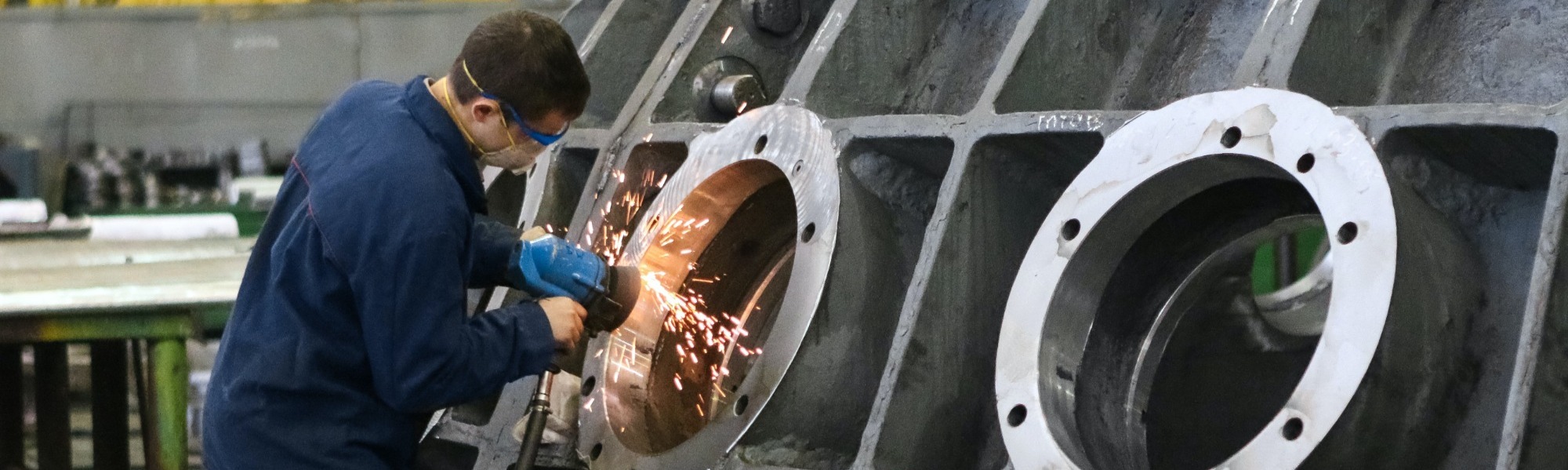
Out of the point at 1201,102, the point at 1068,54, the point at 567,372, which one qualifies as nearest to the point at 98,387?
the point at 567,372

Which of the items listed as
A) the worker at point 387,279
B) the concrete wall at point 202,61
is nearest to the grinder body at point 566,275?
the worker at point 387,279

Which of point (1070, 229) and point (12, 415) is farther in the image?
point (12, 415)

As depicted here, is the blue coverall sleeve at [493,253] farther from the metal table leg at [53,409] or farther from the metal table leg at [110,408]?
the metal table leg at [53,409]

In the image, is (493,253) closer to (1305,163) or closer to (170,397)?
(1305,163)

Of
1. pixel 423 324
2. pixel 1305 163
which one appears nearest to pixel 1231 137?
pixel 1305 163

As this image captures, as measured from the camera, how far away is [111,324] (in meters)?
3.33

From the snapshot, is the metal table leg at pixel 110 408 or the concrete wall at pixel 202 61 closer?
the metal table leg at pixel 110 408

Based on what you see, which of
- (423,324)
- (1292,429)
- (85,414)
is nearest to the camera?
(1292,429)

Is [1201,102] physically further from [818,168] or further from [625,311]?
[625,311]

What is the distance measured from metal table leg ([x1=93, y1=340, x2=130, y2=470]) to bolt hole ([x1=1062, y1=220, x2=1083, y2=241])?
3.54m

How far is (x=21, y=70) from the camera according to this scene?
10.5 meters

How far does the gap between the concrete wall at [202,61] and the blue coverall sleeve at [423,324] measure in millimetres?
8807

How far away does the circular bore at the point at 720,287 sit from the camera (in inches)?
91.0

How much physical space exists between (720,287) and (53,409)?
10.3ft
